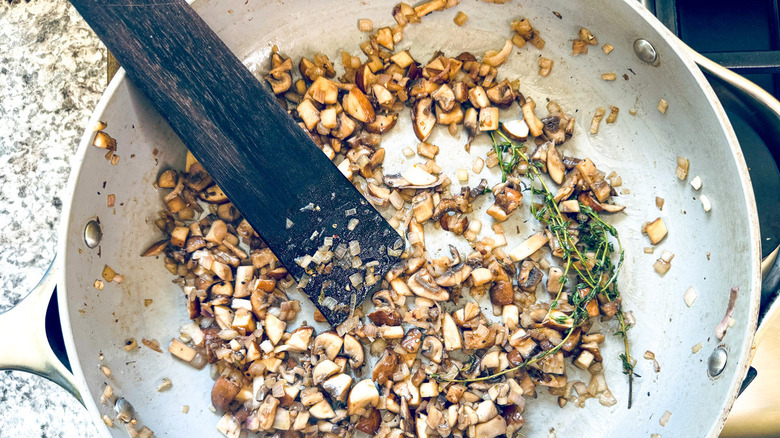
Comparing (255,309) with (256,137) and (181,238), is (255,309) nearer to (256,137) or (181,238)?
(181,238)

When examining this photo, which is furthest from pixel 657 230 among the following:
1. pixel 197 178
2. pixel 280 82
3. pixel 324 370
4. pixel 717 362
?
pixel 197 178

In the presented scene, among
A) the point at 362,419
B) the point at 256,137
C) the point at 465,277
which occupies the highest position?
the point at 256,137

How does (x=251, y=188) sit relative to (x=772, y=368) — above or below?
above

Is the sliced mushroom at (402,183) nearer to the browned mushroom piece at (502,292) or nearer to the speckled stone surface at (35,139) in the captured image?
the browned mushroom piece at (502,292)

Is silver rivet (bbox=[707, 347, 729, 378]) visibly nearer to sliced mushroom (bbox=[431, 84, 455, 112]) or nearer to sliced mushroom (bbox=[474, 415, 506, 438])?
sliced mushroom (bbox=[474, 415, 506, 438])

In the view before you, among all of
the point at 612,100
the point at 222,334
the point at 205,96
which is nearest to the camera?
the point at 205,96

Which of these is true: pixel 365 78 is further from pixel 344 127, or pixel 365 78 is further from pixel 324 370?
pixel 324 370

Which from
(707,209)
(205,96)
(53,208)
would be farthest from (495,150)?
(53,208)
